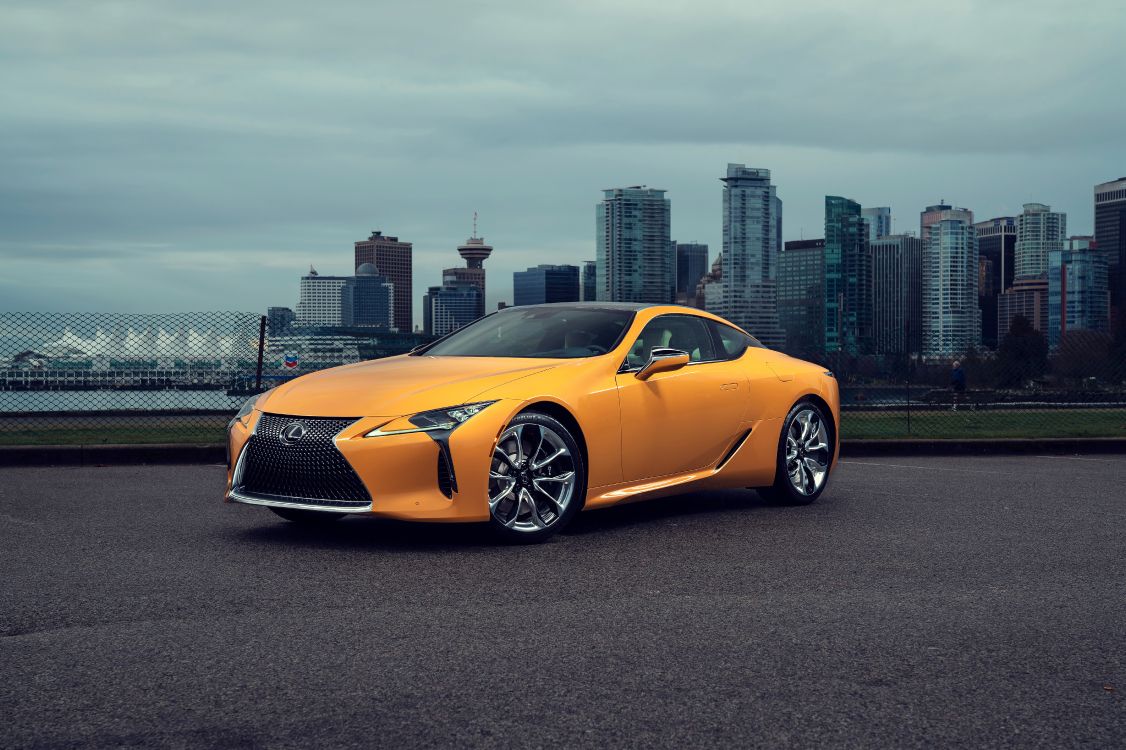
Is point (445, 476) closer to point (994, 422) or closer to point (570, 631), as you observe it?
point (570, 631)

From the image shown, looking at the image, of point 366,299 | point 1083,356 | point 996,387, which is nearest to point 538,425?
point 1083,356

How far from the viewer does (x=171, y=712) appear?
11.4 feet

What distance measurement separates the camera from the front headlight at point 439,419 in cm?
611


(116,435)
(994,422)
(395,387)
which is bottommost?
(994,422)

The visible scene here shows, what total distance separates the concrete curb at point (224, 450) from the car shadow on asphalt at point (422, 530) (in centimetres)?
440

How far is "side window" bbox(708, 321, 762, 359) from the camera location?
→ 813 centimetres

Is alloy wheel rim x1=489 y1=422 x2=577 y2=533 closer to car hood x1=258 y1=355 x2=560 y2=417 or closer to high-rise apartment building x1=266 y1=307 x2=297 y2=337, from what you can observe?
car hood x1=258 y1=355 x2=560 y2=417

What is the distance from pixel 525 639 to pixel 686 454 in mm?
3267

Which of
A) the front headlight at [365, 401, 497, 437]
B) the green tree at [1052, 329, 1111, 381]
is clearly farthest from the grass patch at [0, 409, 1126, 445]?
the front headlight at [365, 401, 497, 437]

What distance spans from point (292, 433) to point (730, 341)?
325 centimetres

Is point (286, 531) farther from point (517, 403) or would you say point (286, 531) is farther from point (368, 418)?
point (517, 403)

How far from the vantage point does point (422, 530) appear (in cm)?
697

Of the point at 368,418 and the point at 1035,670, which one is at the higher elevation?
the point at 368,418

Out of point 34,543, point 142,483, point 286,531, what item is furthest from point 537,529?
point 142,483
